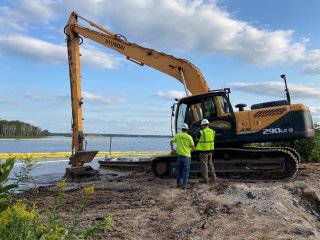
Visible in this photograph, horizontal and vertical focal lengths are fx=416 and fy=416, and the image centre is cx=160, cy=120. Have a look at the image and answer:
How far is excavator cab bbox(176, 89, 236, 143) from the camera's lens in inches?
492

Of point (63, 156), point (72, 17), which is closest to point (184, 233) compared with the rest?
point (72, 17)

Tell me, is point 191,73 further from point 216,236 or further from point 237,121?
point 216,236

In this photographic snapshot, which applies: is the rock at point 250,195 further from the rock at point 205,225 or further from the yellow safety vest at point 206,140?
the yellow safety vest at point 206,140

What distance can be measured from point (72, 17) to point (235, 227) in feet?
38.4

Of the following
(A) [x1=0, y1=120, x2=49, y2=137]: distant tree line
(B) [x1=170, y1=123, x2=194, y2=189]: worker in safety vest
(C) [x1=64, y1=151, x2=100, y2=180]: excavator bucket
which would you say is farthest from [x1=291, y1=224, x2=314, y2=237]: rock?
(A) [x1=0, y1=120, x2=49, y2=137]: distant tree line

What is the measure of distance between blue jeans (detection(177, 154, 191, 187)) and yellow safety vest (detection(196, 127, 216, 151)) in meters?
0.65

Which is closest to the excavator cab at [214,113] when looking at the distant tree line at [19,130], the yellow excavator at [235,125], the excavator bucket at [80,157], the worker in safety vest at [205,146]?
the yellow excavator at [235,125]

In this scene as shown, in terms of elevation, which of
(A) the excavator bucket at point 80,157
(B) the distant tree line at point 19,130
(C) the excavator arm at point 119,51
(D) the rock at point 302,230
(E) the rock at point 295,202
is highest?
(B) the distant tree line at point 19,130

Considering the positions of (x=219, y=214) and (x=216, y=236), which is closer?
(x=216, y=236)

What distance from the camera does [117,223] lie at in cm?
691

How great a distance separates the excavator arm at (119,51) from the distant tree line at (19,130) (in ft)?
248

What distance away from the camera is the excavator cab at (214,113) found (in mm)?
12496

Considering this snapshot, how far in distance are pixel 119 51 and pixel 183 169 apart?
6.06 m

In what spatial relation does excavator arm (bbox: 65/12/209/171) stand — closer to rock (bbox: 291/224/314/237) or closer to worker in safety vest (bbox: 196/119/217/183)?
worker in safety vest (bbox: 196/119/217/183)
